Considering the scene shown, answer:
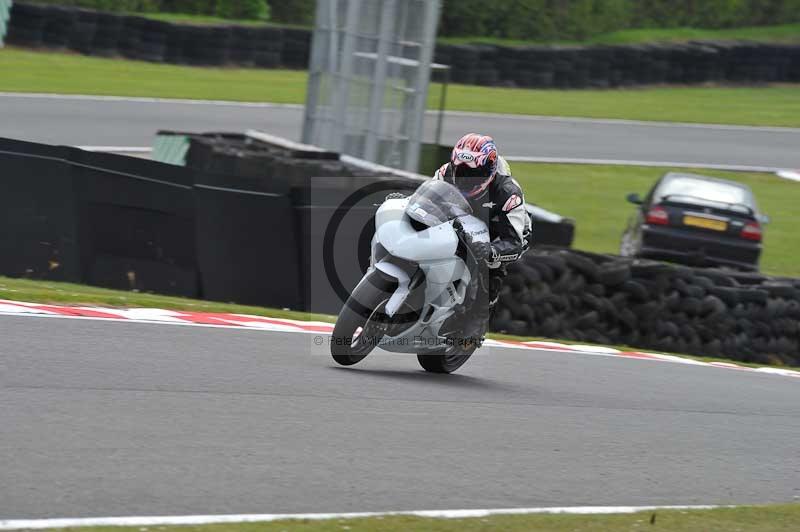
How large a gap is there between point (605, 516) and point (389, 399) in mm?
2132

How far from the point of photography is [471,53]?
1300 inches

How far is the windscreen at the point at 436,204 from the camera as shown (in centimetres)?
813

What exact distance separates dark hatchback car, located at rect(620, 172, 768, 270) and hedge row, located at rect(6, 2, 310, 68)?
54.7 feet

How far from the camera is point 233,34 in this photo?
1220 inches

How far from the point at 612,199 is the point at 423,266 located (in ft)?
49.0

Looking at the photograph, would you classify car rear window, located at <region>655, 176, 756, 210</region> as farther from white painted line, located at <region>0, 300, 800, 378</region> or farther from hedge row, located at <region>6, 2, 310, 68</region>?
hedge row, located at <region>6, 2, 310, 68</region>

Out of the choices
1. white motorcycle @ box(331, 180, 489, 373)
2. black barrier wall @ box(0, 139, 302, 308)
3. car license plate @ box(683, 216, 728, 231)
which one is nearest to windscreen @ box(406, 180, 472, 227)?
white motorcycle @ box(331, 180, 489, 373)

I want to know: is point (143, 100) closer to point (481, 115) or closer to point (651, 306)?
point (481, 115)

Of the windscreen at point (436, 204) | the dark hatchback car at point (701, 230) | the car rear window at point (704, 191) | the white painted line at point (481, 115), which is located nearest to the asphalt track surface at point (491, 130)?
the white painted line at point (481, 115)

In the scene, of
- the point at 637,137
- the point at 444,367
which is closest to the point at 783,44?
the point at 637,137

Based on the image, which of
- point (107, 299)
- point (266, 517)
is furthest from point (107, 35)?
point (266, 517)

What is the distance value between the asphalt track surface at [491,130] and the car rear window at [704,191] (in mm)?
8162

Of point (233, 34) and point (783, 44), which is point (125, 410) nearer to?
point (233, 34)

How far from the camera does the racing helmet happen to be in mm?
8352
